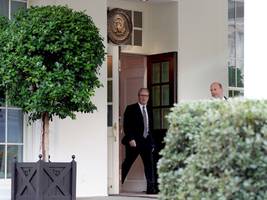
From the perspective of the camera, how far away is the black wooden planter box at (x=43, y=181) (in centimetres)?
876

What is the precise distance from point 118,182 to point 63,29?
11.3 ft

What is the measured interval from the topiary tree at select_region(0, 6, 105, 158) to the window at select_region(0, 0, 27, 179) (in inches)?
38.7

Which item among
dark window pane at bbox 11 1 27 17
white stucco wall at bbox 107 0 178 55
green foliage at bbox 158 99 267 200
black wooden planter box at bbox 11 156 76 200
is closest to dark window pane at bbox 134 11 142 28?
white stucco wall at bbox 107 0 178 55

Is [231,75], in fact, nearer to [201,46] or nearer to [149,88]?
[201,46]

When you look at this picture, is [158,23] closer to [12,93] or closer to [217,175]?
[12,93]

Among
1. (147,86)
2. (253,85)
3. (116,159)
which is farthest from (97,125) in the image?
(253,85)

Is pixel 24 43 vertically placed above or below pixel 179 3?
below

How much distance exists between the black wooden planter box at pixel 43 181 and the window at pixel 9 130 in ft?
3.71

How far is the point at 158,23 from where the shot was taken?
12.3m

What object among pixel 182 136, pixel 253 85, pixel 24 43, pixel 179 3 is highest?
pixel 179 3

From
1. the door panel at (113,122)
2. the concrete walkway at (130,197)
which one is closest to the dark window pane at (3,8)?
the door panel at (113,122)

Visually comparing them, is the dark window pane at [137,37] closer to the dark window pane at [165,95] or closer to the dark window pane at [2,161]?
the dark window pane at [165,95]

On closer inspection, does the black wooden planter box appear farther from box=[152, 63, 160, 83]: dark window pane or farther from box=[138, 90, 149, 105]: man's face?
box=[152, 63, 160, 83]: dark window pane

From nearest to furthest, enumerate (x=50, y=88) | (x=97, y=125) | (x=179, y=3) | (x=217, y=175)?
(x=217, y=175) → (x=50, y=88) → (x=97, y=125) → (x=179, y=3)
